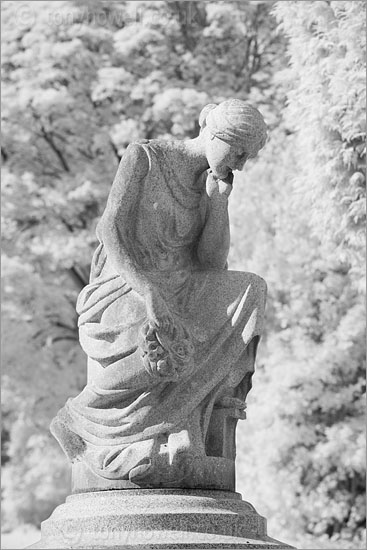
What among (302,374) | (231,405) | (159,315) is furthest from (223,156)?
(302,374)

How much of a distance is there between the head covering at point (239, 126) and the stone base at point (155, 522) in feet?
6.56

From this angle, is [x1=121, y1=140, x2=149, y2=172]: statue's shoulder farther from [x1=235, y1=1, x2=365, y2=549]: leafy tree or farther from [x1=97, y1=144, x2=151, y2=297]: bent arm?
[x1=235, y1=1, x2=365, y2=549]: leafy tree

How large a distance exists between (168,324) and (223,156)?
1.03 m

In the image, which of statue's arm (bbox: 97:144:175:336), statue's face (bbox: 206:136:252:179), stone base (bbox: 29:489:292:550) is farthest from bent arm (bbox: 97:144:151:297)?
stone base (bbox: 29:489:292:550)

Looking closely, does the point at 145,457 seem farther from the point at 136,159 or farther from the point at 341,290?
the point at 341,290

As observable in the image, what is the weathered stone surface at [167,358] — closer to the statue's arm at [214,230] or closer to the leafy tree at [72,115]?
the statue's arm at [214,230]

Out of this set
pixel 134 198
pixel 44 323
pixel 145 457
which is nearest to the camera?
pixel 145 457

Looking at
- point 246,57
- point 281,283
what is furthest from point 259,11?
point 281,283

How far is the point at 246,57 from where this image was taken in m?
20.1

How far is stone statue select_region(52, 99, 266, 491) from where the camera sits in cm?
674

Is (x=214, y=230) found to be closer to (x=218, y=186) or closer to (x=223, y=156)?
(x=218, y=186)

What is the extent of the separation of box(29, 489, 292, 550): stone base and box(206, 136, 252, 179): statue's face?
1868 mm

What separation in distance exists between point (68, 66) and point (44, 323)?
13.9 feet

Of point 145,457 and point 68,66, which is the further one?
point 68,66
